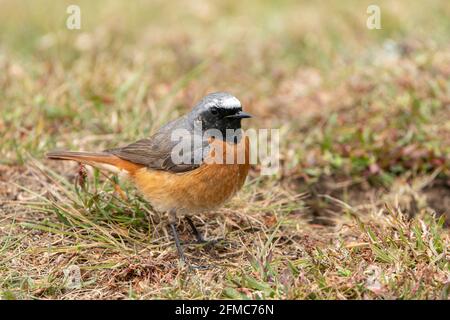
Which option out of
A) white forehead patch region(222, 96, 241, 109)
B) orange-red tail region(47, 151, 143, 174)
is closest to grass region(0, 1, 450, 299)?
orange-red tail region(47, 151, 143, 174)

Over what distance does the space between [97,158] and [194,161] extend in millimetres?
882

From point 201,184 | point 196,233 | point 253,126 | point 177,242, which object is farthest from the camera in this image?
point 253,126

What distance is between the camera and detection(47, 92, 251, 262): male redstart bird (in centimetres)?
504

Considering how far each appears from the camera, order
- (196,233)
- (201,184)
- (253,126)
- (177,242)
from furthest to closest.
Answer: (253,126), (196,233), (177,242), (201,184)

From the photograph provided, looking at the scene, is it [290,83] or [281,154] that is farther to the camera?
[290,83]

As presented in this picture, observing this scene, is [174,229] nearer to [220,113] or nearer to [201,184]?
[201,184]

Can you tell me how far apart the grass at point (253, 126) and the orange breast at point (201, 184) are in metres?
Answer: 0.34


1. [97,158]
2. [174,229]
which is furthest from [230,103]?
[97,158]

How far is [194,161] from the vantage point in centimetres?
508

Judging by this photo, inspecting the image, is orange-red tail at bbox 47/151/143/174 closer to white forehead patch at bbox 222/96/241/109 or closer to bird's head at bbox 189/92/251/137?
bird's head at bbox 189/92/251/137

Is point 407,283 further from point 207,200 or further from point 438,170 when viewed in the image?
point 438,170

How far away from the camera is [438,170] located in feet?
21.1
